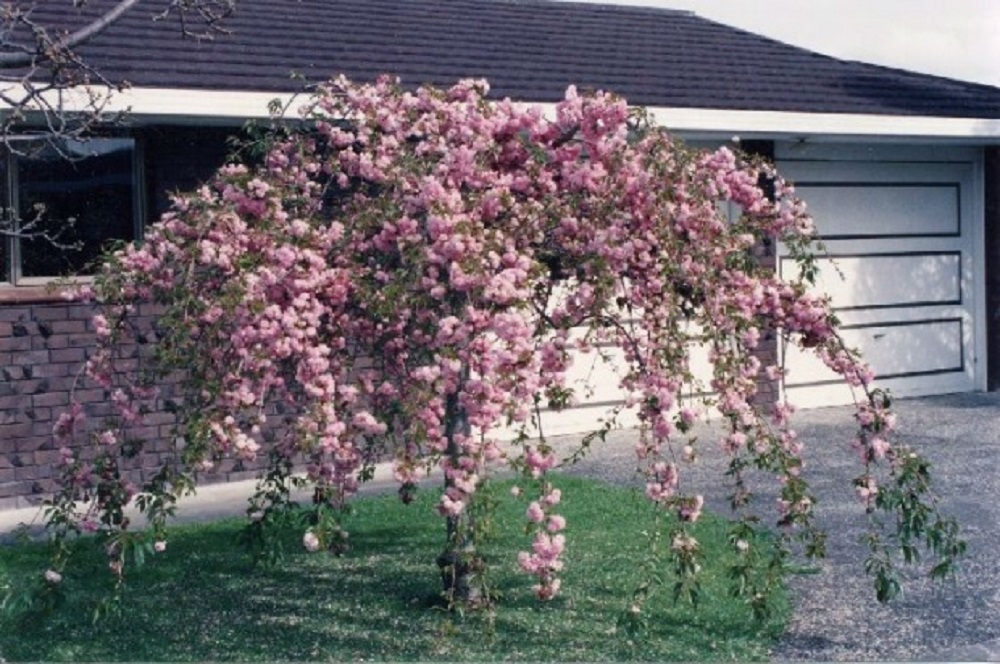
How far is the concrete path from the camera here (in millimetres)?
5836

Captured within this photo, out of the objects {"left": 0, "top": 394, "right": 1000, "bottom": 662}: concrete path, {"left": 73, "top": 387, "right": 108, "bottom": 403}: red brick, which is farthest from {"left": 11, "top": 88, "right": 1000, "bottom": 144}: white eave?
{"left": 0, "top": 394, "right": 1000, "bottom": 662}: concrete path

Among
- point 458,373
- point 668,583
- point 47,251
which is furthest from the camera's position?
point 47,251

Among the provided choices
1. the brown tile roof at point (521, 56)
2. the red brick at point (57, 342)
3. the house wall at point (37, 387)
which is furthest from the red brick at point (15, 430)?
the brown tile roof at point (521, 56)

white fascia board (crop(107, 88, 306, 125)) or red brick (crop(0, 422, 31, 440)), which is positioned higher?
white fascia board (crop(107, 88, 306, 125))

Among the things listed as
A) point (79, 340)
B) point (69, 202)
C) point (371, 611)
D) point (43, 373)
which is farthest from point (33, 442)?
point (371, 611)

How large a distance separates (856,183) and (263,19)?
20.1ft

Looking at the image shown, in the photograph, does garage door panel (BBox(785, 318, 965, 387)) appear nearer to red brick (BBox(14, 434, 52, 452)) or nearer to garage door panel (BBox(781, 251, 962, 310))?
garage door panel (BBox(781, 251, 962, 310))

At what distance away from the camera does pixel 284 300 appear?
528 centimetres

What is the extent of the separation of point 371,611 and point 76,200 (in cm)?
453

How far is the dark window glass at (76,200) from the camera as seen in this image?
9.34 metres

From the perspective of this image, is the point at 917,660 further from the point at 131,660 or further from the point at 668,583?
the point at 131,660

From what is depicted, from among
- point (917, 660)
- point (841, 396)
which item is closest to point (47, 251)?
point (917, 660)

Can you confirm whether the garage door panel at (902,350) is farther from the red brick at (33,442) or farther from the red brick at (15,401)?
the red brick at (15,401)

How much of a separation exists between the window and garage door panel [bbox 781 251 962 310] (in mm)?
6551
